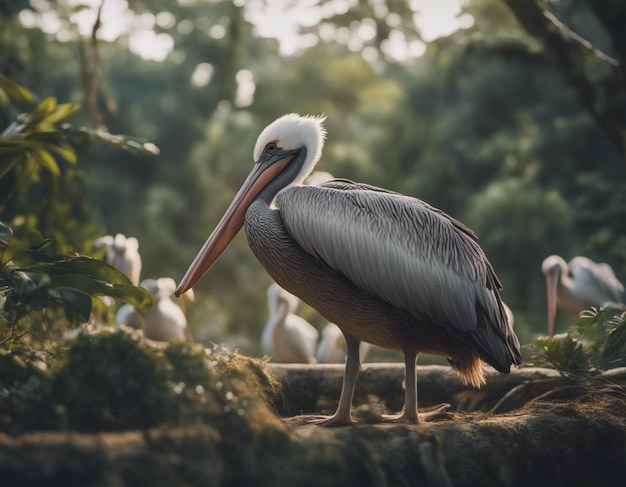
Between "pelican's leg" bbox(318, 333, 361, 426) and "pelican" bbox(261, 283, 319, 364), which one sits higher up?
"pelican's leg" bbox(318, 333, 361, 426)

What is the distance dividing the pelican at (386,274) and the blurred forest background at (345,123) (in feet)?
10.0

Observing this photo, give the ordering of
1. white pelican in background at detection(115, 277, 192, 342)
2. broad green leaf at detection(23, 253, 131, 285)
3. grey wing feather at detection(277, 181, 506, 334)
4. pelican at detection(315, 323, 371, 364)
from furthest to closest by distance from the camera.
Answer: pelican at detection(315, 323, 371, 364) → white pelican in background at detection(115, 277, 192, 342) → broad green leaf at detection(23, 253, 131, 285) → grey wing feather at detection(277, 181, 506, 334)

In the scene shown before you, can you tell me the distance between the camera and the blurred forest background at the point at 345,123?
1054 centimetres

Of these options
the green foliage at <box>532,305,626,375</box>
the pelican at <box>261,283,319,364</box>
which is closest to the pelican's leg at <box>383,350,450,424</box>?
the green foliage at <box>532,305,626,375</box>

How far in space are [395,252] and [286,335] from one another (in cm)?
558

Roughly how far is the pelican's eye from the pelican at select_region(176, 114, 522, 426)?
1.71ft

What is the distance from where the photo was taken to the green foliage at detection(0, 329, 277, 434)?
354cm

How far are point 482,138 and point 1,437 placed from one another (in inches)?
707

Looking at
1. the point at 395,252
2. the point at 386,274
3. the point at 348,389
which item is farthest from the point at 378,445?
the point at 395,252

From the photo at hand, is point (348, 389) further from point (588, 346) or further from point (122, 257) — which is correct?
point (122, 257)

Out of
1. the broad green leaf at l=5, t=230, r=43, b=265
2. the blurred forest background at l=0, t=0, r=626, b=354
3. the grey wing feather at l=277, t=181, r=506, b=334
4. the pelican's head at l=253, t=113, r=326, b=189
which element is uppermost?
the pelican's head at l=253, t=113, r=326, b=189

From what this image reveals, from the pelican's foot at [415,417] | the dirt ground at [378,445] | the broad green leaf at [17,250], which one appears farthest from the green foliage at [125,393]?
the broad green leaf at [17,250]

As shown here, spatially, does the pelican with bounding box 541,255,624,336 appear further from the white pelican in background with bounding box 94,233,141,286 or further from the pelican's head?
the pelican's head

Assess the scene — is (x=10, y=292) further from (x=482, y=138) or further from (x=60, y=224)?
(x=482, y=138)
